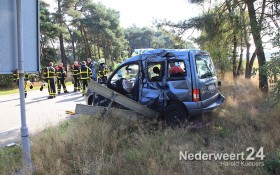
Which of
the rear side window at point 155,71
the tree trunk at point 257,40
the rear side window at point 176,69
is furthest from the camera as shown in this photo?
the tree trunk at point 257,40

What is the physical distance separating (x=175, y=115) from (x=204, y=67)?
4.93 ft

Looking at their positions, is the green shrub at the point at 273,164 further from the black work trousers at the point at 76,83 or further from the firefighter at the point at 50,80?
the black work trousers at the point at 76,83

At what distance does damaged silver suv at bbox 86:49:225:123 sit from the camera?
706cm

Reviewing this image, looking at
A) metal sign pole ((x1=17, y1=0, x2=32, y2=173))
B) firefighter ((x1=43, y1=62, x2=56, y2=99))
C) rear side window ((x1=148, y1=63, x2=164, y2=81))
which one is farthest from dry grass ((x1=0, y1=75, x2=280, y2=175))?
firefighter ((x1=43, y1=62, x2=56, y2=99))

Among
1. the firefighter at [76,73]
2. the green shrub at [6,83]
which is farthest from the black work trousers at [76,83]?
the green shrub at [6,83]

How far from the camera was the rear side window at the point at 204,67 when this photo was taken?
24.0 feet

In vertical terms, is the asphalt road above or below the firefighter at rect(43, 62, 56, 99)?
below

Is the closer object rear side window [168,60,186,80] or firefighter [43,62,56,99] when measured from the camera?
rear side window [168,60,186,80]

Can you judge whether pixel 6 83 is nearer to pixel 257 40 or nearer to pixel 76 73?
pixel 76 73

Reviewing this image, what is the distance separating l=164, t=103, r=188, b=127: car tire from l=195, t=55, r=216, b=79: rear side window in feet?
3.07

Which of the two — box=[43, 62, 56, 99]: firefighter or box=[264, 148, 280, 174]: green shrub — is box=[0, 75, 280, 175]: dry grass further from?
box=[43, 62, 56, 99]: firefighter

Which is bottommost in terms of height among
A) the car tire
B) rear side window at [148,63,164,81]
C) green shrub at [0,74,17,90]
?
the car tire

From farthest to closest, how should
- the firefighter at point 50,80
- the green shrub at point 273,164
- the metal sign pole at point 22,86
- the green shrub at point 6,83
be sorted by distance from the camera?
the green shrub at point 6,83
the firefighter at point 50,80
the green shrub at point 273,164
the metal sign pole at point 22,86

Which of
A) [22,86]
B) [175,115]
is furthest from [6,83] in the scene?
[22,86]
